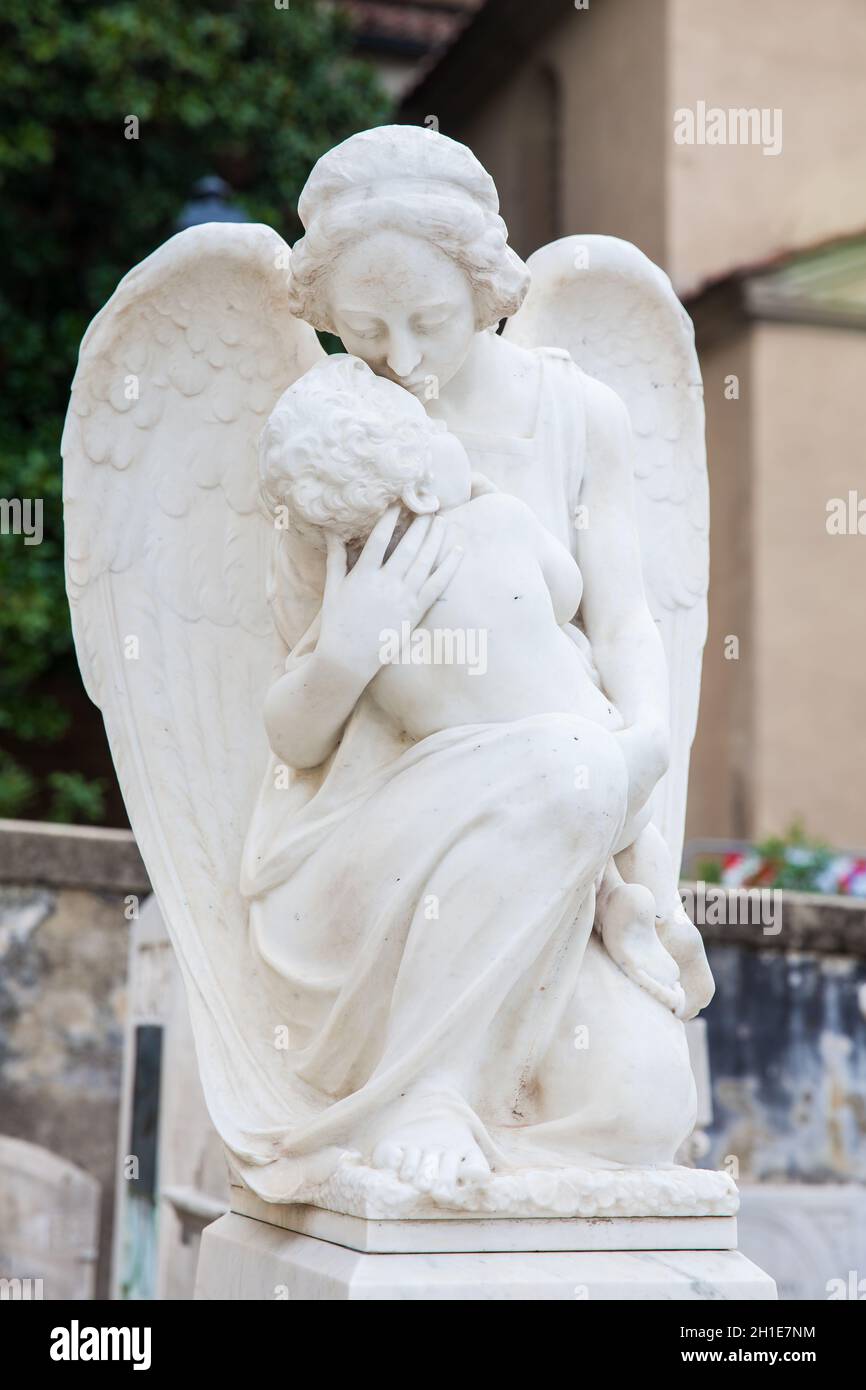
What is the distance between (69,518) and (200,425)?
0.34m

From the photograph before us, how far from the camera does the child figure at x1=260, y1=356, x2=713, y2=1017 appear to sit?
12.0ft

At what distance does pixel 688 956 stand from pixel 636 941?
0.19 m

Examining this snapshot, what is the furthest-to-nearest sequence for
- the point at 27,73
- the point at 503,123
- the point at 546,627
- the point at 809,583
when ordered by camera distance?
the point at 503,123, the point at 809,583, the point at 27,73, the point at 546,627

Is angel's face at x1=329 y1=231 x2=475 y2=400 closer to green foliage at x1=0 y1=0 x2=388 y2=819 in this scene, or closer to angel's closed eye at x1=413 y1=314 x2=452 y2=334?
angel's closed eye at x1=413 y1=314 x2=452 y2=334

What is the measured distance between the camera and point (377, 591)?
12.0 ft

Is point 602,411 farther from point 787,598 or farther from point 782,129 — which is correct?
point 782,129

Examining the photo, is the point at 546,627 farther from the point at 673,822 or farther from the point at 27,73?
the point at 27,73

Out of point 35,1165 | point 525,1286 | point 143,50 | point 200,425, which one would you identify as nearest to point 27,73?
point 143,50

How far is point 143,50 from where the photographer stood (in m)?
12.0

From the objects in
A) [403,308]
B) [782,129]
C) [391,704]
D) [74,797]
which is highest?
[782,129]

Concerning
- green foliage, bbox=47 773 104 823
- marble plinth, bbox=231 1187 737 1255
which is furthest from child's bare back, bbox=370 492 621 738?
green foliage, bbox=47 773 104 823

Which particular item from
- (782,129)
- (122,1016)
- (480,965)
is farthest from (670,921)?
(782,129)

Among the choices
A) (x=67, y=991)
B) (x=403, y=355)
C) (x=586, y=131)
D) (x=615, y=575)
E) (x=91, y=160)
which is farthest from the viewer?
(x=586, y=131)

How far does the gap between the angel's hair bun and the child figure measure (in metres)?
0.23
